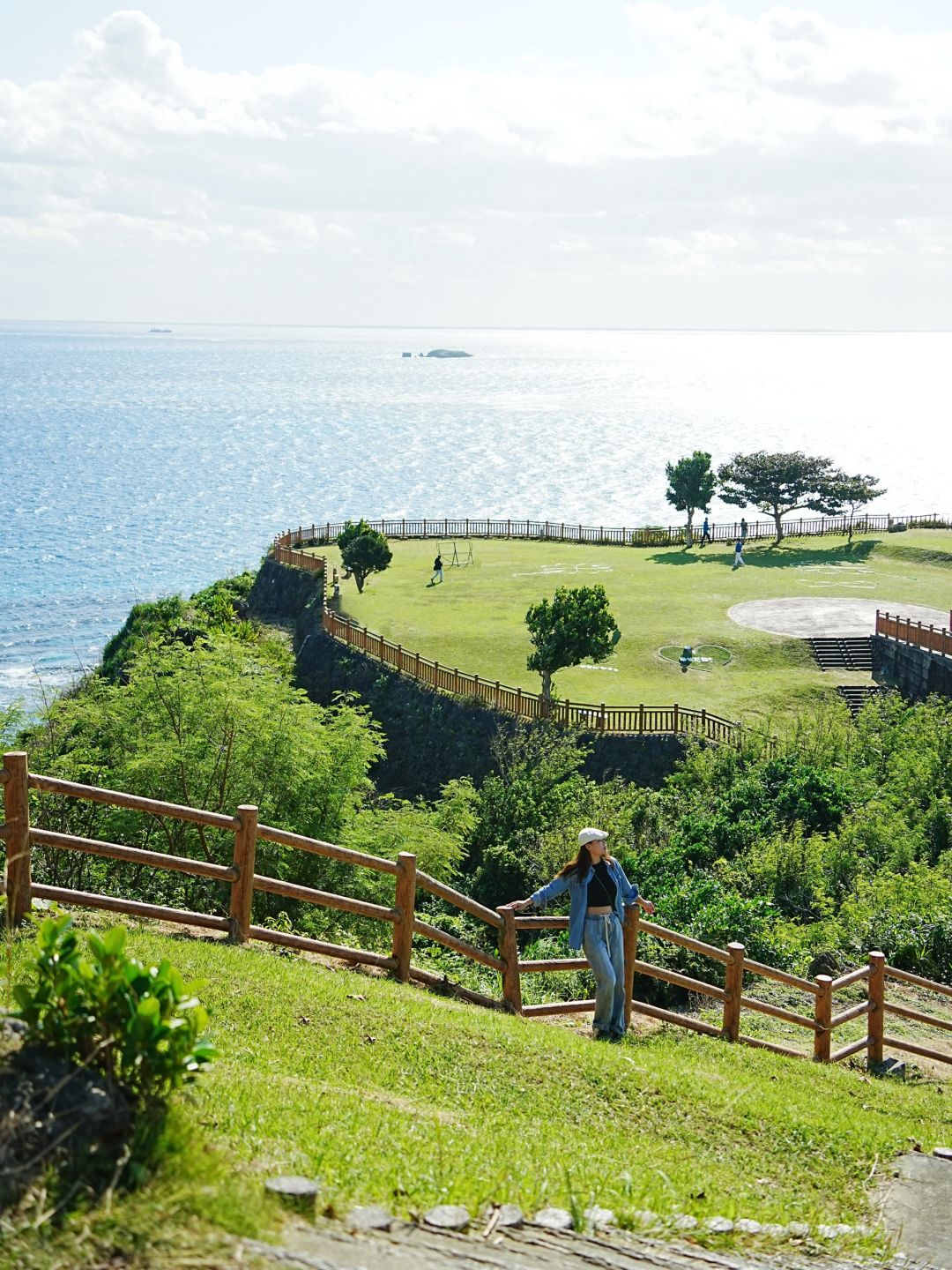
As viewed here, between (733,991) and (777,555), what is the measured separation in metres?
45.0

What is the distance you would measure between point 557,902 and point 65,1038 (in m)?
15.9

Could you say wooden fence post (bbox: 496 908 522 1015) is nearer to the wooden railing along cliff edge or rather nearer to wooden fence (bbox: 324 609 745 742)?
the wooden railing along cliff edge

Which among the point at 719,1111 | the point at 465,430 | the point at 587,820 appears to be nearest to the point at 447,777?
the point at 587,820

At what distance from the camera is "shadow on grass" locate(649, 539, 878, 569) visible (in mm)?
53188

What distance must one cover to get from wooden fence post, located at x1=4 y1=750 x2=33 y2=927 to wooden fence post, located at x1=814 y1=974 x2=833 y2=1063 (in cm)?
741

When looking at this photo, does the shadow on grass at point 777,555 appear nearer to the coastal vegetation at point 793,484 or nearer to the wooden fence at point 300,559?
the coastal vegetation at point 793,484

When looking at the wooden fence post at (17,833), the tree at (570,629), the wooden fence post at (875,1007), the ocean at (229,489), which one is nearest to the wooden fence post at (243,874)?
the wooden fence post at (17,833)

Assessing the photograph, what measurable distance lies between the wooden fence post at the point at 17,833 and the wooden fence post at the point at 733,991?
6.39m

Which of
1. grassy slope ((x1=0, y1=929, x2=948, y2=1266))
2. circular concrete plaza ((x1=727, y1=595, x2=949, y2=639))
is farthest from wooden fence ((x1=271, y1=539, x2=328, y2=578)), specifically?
grassy slope ((x1=0, y1=929, x2=948, y2=1266))

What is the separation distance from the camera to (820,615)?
4197cm

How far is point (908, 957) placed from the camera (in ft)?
56.2

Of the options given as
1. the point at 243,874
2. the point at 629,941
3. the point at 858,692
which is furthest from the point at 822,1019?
the point at 858,692

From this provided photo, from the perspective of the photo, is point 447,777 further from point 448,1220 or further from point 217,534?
point 217,534

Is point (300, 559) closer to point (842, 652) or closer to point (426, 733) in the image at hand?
point (426, 733)
